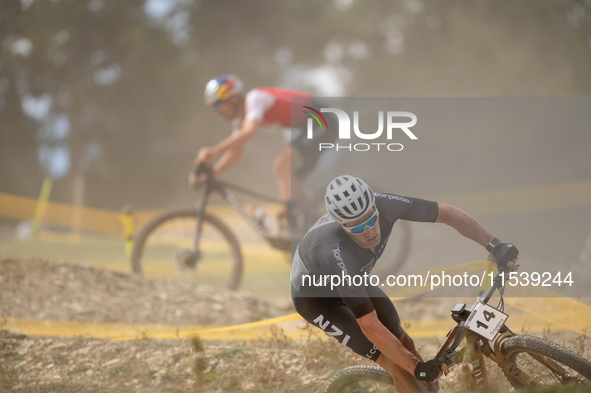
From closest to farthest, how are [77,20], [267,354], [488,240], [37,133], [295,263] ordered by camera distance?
[488,240]
[295,263]
[267,354]
[77,20]
[37,133]

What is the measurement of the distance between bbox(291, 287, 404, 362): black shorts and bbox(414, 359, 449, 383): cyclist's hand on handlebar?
0.53 metres

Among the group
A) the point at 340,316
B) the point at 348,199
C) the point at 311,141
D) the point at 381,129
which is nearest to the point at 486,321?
the point at 340,316

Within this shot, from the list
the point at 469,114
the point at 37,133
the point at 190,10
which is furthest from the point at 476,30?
the point at 37,133

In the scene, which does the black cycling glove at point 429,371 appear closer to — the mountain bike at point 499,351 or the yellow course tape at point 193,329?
the mountain bike at point 499,351

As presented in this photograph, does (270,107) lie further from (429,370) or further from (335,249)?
(429,370)

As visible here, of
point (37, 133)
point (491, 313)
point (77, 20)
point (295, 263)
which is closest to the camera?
point (491, 313)

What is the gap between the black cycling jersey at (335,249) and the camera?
3178 millimetres

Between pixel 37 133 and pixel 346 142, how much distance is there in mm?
18193

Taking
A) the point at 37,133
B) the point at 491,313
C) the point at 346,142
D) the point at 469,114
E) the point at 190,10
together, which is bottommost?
the point at 491,313

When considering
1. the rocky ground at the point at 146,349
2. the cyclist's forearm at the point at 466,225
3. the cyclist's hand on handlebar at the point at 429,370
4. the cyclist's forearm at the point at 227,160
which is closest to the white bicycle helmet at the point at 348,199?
→ the cyclist's forearm at the point at 466,225

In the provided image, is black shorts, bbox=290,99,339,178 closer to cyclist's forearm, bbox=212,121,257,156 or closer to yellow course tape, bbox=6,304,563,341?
cyclist's forearm, bbox=212,121,257,156

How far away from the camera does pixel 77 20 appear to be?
18.0m

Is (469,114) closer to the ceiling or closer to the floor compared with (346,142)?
closer to the ceiling

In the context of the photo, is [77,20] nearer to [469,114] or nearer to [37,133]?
[37,133]
